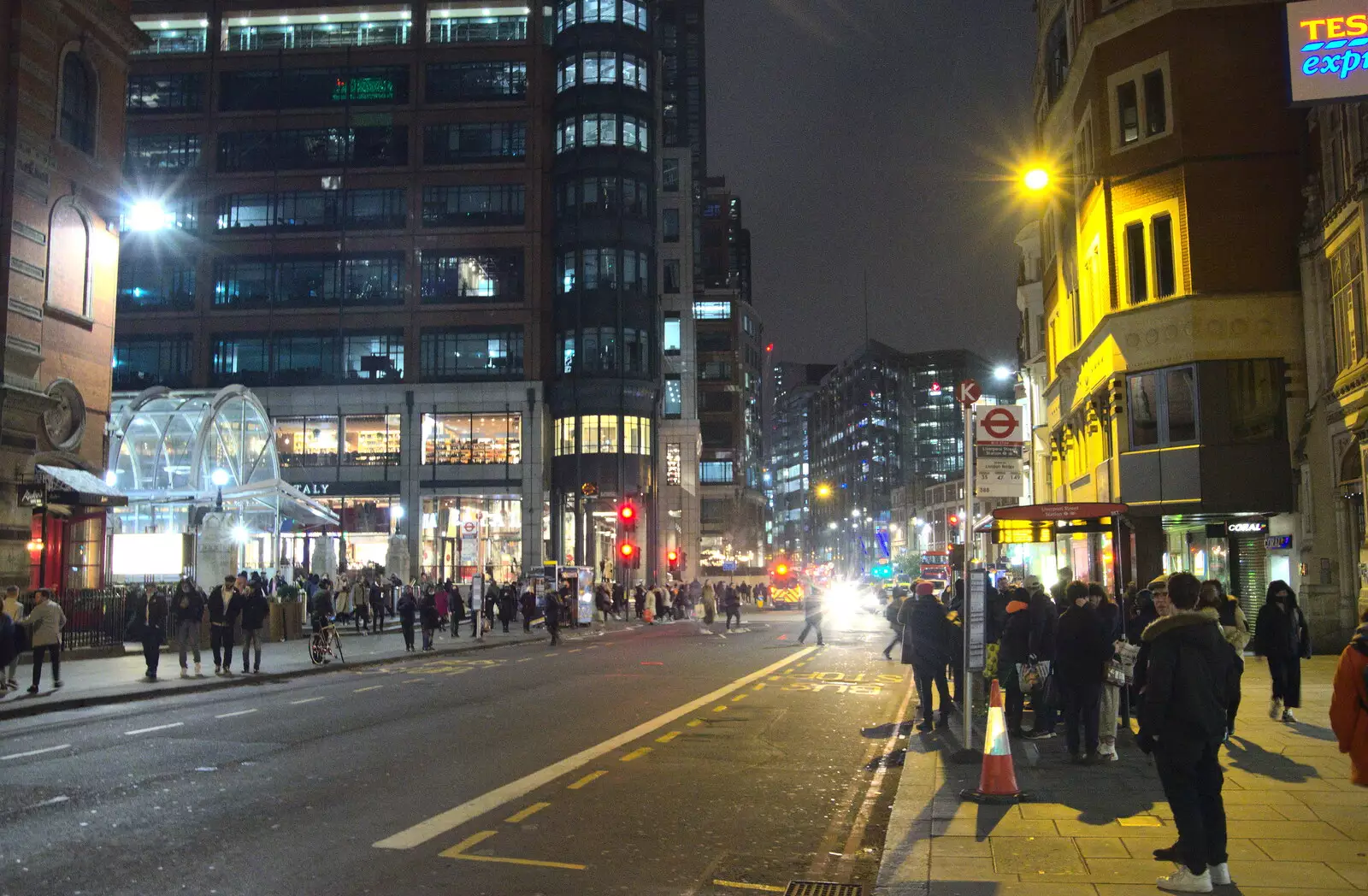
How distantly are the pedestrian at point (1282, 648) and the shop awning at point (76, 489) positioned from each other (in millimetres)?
25546

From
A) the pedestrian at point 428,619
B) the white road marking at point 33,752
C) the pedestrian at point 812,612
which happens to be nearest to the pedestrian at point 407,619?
the pedestrian at point 428,619

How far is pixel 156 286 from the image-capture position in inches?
2399

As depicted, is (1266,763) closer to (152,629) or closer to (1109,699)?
(1109,699)

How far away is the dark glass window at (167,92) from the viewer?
6175 centimetres

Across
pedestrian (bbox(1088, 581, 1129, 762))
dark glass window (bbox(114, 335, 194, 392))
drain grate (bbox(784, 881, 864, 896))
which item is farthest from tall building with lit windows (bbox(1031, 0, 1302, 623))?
dark glass window (bbox(114, 335, 194, 392))

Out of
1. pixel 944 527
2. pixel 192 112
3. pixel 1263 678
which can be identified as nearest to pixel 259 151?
pixel 192 112

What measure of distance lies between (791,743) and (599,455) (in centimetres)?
4839

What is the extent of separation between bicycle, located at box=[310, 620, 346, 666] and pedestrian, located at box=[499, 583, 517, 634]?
14278 millimetres

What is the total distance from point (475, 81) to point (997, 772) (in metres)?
58.7

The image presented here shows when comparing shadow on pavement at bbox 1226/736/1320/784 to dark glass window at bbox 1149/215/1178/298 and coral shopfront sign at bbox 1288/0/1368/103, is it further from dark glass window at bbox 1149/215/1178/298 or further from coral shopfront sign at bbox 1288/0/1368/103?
dark glass window at bbox 1149/215/1178/298

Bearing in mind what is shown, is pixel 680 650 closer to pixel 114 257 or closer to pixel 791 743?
pixel 791 743

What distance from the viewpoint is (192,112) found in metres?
61.4

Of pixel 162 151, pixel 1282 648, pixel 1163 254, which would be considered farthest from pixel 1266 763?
pixel 162 151

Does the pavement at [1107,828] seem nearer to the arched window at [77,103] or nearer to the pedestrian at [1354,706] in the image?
the pedestrian at [1354,706]
